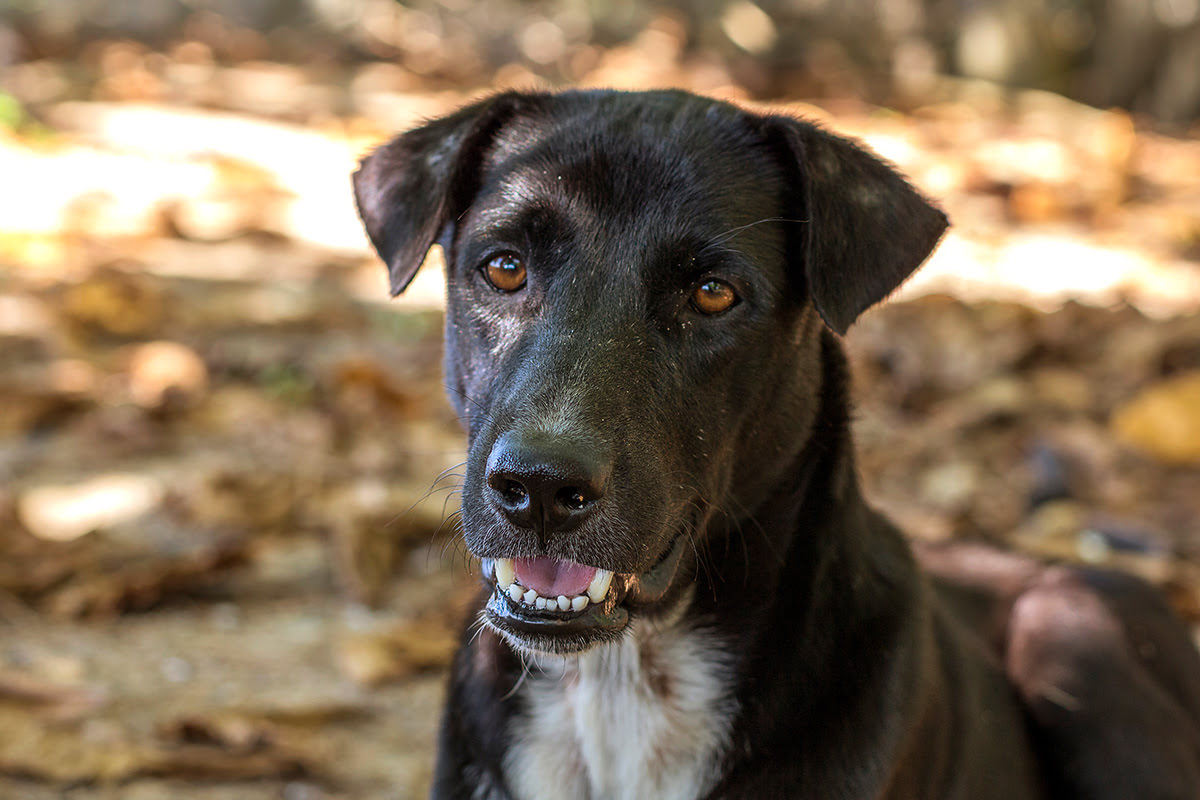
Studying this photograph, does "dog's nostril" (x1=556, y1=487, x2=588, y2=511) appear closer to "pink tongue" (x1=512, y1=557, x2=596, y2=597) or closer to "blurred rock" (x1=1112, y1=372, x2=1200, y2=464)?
"pink tongue" (x1=512, y1=557, x2=596, y2=597)

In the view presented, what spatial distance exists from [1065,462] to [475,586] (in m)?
3.16

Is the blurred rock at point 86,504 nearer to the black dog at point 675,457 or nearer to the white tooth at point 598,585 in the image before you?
the black dog at point 675,457

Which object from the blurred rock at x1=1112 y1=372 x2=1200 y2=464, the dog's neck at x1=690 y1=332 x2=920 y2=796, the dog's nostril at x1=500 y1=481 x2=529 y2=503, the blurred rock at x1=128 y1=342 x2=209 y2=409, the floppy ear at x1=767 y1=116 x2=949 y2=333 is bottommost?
the blurred rock at x1=128 y1=342 x2=209 y2=409

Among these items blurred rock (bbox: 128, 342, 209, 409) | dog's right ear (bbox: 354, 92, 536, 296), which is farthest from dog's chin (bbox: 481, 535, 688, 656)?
blurred rock (bbox: 128, 342, 209, 409)

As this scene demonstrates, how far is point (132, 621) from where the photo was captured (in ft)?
Result: 13.3

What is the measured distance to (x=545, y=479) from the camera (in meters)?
2.20

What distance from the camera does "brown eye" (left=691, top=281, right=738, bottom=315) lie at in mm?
2570

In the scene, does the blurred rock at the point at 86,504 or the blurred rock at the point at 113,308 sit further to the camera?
the blurred rock at the point at 113,308

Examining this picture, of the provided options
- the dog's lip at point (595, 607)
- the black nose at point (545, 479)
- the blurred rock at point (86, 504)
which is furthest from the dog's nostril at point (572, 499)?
the blurred rock at point (86, 504)

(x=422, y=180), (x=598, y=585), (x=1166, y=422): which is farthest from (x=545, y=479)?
(x=1166, y=422)

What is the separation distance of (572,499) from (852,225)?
867 mm

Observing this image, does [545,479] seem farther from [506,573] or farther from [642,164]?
[642,164]

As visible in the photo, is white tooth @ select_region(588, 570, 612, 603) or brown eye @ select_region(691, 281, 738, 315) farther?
brown eye @ select_region(691, 281, 738, 315)

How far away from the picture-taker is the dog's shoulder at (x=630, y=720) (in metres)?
2.69
